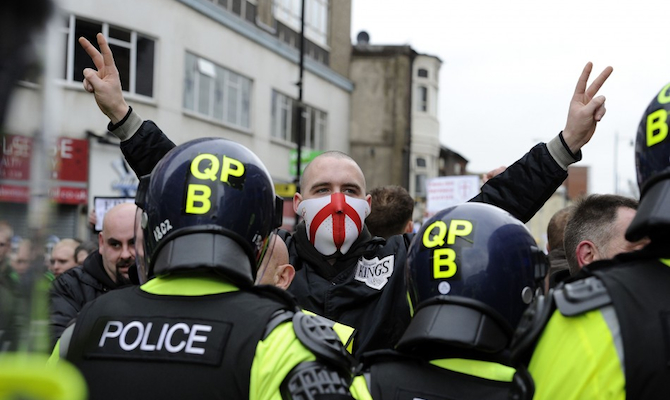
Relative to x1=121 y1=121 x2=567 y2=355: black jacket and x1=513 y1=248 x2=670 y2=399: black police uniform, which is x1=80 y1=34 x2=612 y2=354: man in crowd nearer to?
x1=121 y1=121 x2=567 y2=355: black jacket

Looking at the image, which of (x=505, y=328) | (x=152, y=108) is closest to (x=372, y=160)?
(x=152, y=108)

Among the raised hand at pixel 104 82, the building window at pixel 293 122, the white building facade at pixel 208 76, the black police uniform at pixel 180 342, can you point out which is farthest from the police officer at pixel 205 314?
the building window at pixel 293 122

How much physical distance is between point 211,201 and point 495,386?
2.87 feet

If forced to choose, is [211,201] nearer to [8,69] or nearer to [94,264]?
[8,69]

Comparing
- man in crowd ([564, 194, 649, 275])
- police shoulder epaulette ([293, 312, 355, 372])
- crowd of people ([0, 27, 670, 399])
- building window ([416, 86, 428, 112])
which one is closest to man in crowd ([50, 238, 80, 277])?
man in crowd ([564, 194, 649, 275])

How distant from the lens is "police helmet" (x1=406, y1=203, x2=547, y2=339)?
214cm

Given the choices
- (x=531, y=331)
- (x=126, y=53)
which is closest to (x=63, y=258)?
(x=531, y=331)

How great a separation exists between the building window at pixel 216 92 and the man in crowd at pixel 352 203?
16.6m

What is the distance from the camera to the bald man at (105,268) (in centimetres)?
458

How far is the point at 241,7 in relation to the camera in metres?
22.4

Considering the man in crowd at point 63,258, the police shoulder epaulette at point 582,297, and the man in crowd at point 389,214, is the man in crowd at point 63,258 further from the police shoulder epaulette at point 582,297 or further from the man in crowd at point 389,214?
the police shoulder epaulette at point 582,297

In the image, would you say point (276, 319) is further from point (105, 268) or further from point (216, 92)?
point (216, 92)

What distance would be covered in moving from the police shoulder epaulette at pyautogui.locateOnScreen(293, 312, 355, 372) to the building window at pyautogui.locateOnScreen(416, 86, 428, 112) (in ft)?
120

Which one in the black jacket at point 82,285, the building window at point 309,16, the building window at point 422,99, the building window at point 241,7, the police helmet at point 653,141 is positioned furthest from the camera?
the building window at point 422,99
